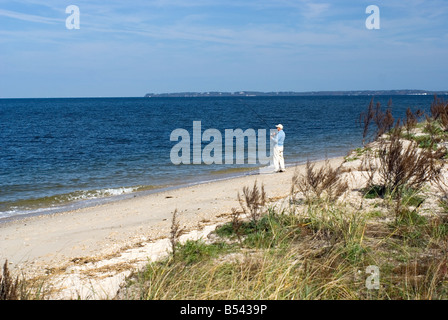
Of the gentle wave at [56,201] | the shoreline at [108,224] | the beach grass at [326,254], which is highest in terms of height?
the beach grass at [326,254]

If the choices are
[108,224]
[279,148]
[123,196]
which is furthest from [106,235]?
[279,148]

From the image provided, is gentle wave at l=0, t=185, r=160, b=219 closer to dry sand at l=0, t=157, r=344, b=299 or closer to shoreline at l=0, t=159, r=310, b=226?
→ shoreline at l=0, t=159, r=310, b=226

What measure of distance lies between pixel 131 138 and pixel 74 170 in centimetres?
1380

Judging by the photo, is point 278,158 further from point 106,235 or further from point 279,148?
point 106,235

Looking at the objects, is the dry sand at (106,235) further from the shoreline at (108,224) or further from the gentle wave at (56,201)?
the gentle wave at (56,201)

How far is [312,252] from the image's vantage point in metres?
4.84

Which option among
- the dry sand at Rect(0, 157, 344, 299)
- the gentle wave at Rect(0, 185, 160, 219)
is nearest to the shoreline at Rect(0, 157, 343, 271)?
the dry sand at Rect(0, 157, 344, 299)

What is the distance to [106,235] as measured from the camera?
870cm

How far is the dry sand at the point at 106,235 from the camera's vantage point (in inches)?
227

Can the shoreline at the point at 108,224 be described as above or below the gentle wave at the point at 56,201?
above

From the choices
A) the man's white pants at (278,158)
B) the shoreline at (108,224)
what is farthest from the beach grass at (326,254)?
the man's white pants at (278,158)

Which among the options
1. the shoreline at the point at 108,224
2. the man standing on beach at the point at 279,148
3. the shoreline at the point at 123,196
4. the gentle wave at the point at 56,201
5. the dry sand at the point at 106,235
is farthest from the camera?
the man standing on beach at the point at 279,148
